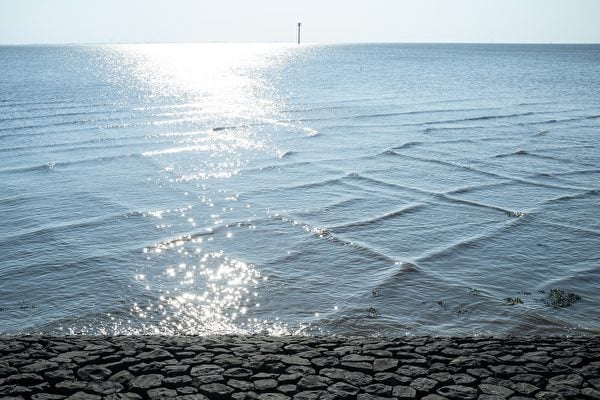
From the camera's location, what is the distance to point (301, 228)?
15.8 meters

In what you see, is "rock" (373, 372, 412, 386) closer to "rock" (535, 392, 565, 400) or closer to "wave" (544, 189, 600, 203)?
"rock" (535, 392, 565, 400)

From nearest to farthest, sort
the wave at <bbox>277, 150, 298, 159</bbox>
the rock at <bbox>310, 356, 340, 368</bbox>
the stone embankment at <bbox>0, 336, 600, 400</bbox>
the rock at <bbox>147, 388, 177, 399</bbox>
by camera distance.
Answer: the rock at <bbox>147, 388, 177, 399</bbox> < the stone embankment at <bbox>0, 336, 600, 400</bbox> < the rock at <bbox>310, 356, 340, 368</bbox> < the wave at <bbox>277, 150, 298, 159</bbox>

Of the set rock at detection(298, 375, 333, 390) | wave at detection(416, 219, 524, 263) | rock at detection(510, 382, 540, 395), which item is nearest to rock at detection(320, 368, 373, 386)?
rock at detection(298, 375, 333, 390)

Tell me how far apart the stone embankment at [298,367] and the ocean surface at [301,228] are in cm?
128

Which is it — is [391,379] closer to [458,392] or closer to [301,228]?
[458,392]

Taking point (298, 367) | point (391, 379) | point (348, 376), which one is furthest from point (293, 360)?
point (391, 379)

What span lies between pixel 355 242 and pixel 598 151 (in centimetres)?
1575

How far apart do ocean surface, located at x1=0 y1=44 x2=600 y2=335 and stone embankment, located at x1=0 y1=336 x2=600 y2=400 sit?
128 centimetres

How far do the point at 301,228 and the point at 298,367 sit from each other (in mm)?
7761

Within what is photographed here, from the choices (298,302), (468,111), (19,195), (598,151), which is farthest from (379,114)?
(298,302)

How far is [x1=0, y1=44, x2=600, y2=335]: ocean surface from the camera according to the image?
11.0 metres

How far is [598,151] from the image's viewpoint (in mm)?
25719

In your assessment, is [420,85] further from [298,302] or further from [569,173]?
[298,302]

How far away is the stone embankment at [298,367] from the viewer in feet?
24.5
